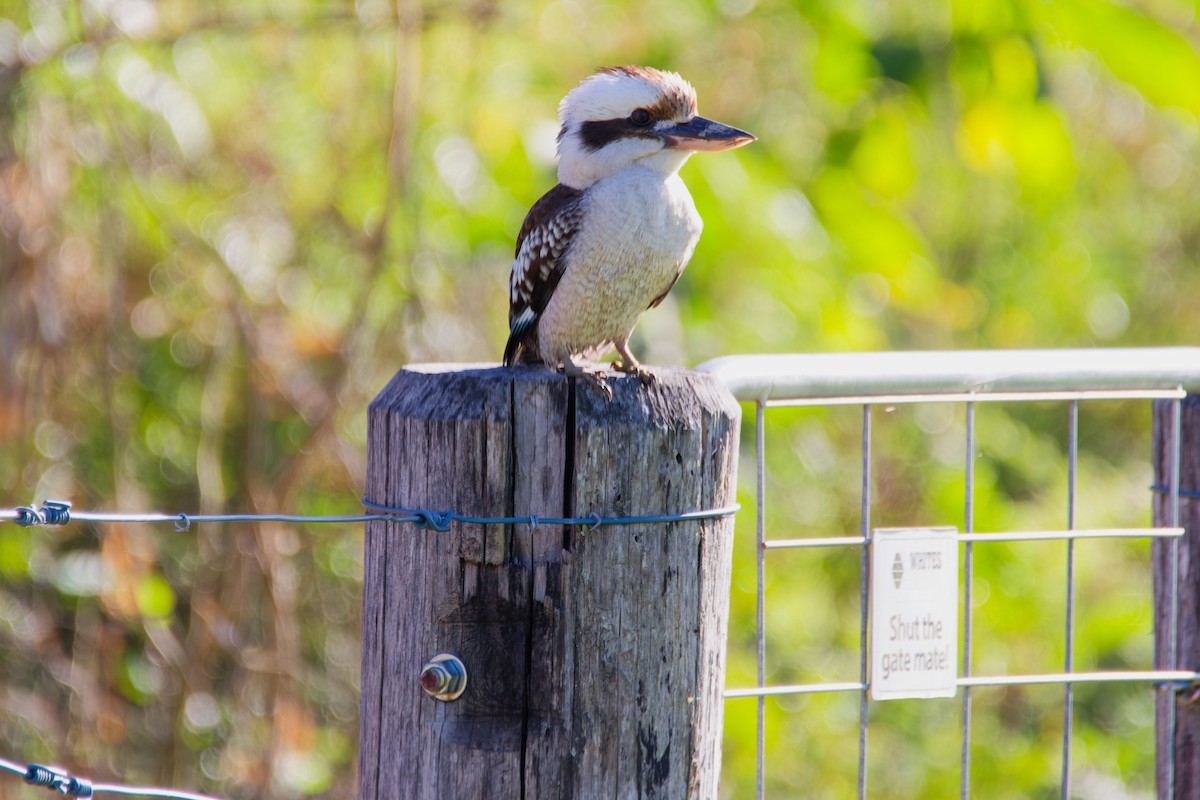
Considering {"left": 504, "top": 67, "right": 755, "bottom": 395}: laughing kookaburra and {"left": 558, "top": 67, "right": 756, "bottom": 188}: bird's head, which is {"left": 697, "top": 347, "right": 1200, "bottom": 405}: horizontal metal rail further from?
{"left": 558, "top": 67, "right": 756, "bottom": 188}: bird's head

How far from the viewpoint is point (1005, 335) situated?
723cm

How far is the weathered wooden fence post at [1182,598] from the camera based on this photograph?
7.73 feet

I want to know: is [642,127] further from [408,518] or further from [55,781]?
[55,781]

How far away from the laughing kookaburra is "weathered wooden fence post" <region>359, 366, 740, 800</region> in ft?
3.26

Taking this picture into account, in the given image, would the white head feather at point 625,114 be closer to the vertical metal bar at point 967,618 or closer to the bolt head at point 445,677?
the vertical metal bar at point 967,618

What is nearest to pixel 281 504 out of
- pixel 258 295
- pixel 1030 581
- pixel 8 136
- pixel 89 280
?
pixel 258 295

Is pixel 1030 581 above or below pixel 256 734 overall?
above

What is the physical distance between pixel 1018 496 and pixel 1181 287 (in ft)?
7.49

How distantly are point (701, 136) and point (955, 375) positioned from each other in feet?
2.59

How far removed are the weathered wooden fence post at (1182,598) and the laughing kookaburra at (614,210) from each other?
0.95m

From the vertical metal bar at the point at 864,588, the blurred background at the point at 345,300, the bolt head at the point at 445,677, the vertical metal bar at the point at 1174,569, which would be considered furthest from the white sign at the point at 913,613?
the blurred background at the point at 345,300

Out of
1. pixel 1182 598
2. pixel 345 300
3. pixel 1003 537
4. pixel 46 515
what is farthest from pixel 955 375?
pixel 345 300

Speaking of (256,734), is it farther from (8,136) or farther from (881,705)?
(881,705)

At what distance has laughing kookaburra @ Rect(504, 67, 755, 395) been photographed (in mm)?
2619
